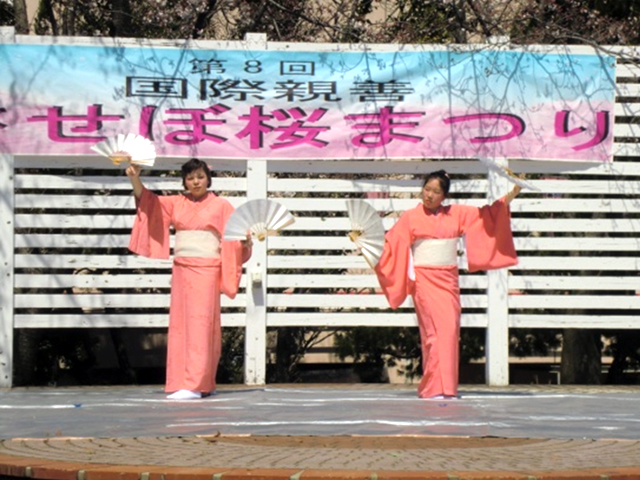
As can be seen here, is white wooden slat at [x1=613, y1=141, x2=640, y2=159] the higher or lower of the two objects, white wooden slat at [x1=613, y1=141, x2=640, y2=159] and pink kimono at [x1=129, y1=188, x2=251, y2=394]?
the higher

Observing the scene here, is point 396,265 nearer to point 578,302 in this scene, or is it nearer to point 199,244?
point 199,244

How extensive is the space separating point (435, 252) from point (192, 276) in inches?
64.5

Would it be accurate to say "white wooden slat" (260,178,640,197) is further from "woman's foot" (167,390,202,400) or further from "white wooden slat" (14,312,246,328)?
"woman's foot" (167,390,202,400)

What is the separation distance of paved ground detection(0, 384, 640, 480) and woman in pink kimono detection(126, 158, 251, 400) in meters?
0.34

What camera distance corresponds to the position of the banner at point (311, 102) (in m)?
11.4

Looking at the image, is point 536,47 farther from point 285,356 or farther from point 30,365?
point 30,365

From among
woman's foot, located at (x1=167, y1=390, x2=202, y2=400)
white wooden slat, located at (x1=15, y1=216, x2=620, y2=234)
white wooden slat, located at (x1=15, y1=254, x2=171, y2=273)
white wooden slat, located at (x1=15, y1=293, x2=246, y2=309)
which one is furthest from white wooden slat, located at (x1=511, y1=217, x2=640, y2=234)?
woman's foot, located at (x1=167, y1=390, x2=202, y2=400)

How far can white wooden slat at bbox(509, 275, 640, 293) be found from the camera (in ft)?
38.5

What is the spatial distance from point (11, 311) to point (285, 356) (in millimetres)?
3347

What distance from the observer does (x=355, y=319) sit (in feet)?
37.9

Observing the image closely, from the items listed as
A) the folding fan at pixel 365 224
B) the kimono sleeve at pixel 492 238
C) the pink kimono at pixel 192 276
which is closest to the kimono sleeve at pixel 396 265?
the folding fan at pixel 365 224

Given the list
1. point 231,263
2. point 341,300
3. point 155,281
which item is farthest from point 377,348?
point 231,263

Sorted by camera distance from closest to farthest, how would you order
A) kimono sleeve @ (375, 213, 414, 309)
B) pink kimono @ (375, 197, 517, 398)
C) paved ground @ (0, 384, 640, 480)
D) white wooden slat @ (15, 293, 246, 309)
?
paved ground @ (0, 384, 640, 480) < pink kimono @ (375, 197, 517, 398) < kimono sleeve @ (375, 213, 414, 309) < white wooden slat @ (15, 293, 246, 309)

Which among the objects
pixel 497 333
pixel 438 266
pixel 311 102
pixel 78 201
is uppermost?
pixel 311 102
